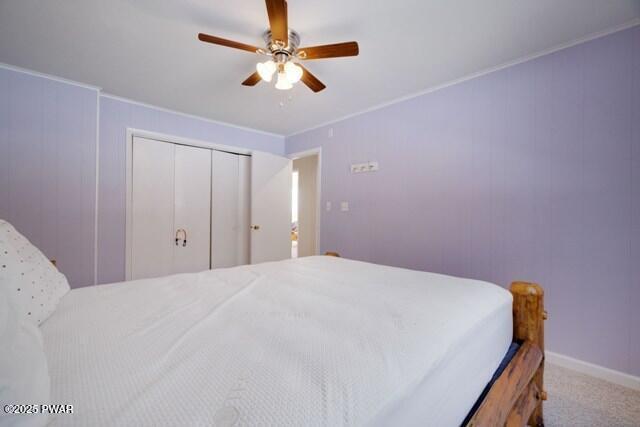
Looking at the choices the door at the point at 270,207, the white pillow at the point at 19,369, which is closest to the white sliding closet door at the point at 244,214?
the door at the point at 270,207

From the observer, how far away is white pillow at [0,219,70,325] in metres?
0.83

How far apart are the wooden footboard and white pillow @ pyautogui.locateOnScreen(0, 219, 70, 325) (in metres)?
1.46

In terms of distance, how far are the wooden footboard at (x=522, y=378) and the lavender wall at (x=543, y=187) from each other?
2.99 ft

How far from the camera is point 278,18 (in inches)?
54.9

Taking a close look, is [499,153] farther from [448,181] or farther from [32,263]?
[32,263]

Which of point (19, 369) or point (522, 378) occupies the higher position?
point (19, 369)

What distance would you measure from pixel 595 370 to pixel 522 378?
1371 mm

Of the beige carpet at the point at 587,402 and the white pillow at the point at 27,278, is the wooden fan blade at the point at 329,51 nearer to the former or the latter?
the white pillow at the point at 27,278

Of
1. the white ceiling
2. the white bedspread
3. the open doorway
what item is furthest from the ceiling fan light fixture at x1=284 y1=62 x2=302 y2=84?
the open doorway

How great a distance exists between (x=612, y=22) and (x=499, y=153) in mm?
973

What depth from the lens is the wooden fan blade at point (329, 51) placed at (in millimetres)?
1594

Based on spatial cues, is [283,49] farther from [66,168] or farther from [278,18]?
[66,168]

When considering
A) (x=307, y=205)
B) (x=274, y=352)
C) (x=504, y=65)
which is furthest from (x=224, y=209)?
(x=504, y=65)

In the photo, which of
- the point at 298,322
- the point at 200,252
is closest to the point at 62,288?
the point at 298,322
